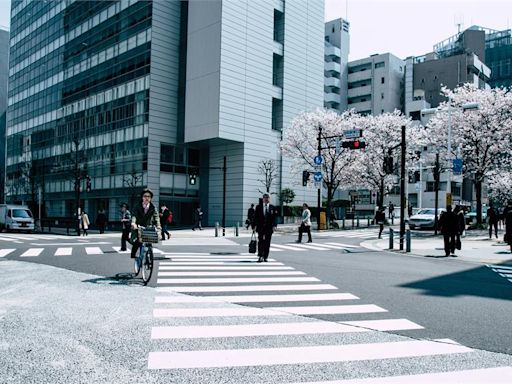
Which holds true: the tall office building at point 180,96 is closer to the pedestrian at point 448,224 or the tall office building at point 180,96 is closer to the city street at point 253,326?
the pedestrian at point 448,224

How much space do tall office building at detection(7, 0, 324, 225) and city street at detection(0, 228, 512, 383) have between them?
29.2 meters

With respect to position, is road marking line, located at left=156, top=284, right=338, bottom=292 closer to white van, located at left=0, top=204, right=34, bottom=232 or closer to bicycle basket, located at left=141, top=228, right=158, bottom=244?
bicycle basket, located at left=141, top=228, right=158, bottom=244

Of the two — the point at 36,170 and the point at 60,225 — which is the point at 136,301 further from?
the point at 36,170

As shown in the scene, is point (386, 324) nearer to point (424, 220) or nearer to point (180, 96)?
point (424, 220)

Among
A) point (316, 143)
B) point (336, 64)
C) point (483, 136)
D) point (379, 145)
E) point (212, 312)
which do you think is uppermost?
point (336, 64)

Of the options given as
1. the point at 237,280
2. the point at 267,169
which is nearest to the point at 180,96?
the point at 267,169

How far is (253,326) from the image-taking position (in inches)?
223

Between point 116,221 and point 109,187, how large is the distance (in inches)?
155

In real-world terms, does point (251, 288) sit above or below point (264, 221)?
below

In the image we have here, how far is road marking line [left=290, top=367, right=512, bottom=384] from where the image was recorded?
385cm

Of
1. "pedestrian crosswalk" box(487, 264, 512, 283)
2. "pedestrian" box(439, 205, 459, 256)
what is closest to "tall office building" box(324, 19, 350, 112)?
"pedestrian" box(439, 205, 459, 256)

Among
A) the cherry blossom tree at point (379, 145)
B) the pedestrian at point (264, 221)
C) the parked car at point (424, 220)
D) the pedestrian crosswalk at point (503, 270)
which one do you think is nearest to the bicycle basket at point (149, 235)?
the pedestrian at point (264, 221)

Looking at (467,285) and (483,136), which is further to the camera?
(483,136)

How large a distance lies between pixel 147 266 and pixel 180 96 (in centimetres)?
3691
